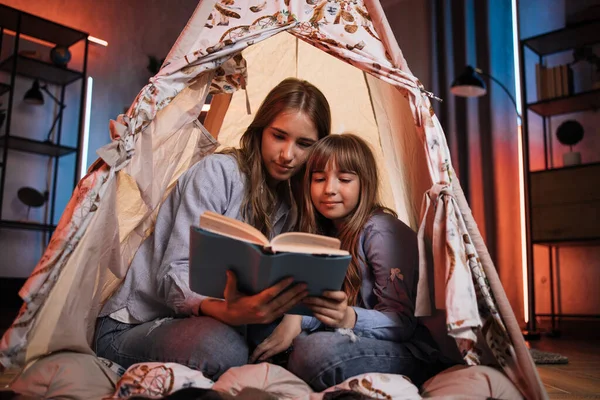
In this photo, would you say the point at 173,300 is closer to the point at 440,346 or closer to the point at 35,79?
the point at 440,346

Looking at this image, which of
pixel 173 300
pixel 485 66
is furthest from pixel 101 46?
pixel 173 300

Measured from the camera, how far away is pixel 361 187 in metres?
1.46

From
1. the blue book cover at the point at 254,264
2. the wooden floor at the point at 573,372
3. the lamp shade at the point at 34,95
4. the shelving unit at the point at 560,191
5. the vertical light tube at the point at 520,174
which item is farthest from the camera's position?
Answer: the lamp shade at the point at 34,95

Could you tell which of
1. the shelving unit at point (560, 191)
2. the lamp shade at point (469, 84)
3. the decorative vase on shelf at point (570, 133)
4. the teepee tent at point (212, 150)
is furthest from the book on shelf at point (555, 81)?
the teepee tent at point (212, 150)

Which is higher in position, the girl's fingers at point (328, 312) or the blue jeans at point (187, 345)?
the girl's fingers at point (328, 312)

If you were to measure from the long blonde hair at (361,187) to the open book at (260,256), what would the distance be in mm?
360

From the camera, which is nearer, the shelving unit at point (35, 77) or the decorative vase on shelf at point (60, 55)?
the shelving unit at point (35, 77)

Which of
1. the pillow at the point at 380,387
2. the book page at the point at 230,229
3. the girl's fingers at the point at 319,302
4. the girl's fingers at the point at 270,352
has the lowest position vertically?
the pillow at the point at 380,387

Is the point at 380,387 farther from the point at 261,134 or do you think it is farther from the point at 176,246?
the point at 261,134

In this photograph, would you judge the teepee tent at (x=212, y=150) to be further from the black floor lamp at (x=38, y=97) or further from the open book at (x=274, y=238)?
the black floor lamp at (x=38, y=97)

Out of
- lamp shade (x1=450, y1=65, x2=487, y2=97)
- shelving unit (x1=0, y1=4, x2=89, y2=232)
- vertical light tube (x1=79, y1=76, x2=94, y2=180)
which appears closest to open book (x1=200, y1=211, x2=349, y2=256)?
lamp shade (x1=450, y1=65, x2=487, y2=97)

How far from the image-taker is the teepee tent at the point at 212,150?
112 centimetres

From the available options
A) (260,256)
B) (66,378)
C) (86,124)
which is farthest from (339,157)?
(86,124)

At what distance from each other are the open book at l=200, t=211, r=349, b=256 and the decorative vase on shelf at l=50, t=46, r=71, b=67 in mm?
3123
